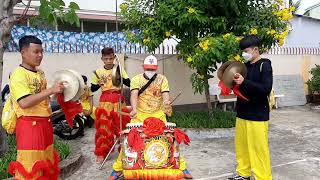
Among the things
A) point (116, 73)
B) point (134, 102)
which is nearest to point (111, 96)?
point (116, 73)

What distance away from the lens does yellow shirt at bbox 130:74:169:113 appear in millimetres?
4234

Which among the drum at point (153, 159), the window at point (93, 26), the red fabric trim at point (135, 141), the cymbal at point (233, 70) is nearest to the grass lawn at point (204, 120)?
the cymbal at point (233, 70)

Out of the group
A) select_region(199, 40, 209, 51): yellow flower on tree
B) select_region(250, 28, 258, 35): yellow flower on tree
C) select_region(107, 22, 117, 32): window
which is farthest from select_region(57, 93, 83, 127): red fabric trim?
select_region(107, 22, 117, 32): window

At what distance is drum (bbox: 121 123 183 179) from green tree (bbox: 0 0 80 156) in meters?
1.40

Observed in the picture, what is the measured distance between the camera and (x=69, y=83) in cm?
309

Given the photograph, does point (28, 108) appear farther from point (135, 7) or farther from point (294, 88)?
point (294, 88)

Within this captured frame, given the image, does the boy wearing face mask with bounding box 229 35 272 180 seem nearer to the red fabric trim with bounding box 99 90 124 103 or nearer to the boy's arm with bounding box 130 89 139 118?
the boy's arm with bounding box 130 89 139 118

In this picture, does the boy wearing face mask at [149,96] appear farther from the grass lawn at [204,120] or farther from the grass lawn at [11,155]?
the grass lawn at [204,120]

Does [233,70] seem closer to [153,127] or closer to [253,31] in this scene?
[153,127]

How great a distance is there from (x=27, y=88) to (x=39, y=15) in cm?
115

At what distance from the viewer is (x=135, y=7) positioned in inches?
297

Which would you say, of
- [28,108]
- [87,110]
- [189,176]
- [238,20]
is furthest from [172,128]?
[238,20]

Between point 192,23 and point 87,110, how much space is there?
2.54m

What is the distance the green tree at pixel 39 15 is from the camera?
3596 millimetres
